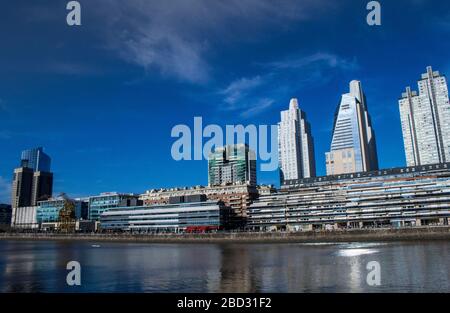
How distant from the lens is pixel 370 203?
172m

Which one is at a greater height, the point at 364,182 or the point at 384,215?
the point at 364,182

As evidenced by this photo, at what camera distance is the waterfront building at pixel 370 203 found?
158 m

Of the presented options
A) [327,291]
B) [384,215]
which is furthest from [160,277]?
[384,215]

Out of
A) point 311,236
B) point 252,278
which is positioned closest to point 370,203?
point 311,236

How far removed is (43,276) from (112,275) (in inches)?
357

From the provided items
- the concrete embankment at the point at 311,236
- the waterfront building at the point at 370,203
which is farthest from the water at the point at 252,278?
the waterfront building at the point at 370,203

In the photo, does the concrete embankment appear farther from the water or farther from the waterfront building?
the water

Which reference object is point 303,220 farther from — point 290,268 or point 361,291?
point 361,291

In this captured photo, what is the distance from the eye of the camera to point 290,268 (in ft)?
182

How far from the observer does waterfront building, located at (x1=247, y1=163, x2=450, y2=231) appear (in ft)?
518

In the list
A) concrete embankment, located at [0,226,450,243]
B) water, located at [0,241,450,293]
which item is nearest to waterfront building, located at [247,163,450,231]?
concrete embankment, located at [0,226,450,243]

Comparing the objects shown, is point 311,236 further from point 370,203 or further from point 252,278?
point 252,278

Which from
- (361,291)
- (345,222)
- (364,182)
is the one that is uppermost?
(364,182)

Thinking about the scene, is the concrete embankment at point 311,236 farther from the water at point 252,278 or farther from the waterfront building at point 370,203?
the water at point 252,278
